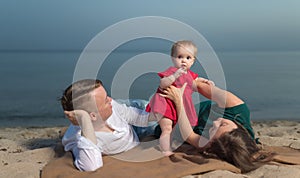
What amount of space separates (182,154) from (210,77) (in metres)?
0.96

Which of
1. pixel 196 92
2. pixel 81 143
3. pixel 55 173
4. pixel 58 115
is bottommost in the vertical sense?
pixel 58 115

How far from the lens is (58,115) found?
8961mm

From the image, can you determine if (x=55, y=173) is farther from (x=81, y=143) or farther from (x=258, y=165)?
(x=258, y=165)

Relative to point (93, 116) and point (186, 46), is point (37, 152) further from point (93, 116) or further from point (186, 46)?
point (186, 46)

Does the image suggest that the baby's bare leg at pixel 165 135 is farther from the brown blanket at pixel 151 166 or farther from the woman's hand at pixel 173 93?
the woman's hand at pixel 173 93

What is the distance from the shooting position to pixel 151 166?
3838mm

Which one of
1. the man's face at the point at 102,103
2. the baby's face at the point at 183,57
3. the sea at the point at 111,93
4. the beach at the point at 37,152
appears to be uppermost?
the baby's face at the point at 183,57

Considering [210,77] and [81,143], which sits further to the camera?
[210,77]

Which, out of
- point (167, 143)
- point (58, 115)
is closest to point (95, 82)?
point (167, 143)

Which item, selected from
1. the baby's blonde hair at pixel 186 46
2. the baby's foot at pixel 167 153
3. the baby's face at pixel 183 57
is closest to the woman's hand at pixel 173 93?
the baby's face at pixel 183 57

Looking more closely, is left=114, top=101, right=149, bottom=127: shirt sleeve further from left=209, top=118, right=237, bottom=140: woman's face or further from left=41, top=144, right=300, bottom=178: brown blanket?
Answer: left=209, top=118, right=237, bottom=140: woman's face

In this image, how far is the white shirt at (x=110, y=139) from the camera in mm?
3869

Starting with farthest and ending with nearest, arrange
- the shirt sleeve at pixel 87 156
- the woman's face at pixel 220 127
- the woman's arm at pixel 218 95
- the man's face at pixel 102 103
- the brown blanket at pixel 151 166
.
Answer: the woman's arm at pixel 218 95, the man's face at pixel 102 103, the woman's face at pixel 220 127, the shirt sleeve at pixel 87 156, the brown blanket at pixel 151 166

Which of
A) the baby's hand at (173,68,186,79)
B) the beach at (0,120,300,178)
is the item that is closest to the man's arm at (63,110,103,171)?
the beach at (0,120,300,178)
